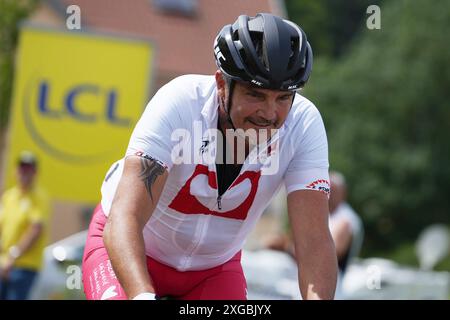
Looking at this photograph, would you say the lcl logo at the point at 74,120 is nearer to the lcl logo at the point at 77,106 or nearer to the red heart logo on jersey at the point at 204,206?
the lcl logo at the point at 77,106

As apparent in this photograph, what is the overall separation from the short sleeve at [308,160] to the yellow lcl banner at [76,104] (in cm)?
939

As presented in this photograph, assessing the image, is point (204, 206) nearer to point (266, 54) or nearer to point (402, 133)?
point (266, 54)

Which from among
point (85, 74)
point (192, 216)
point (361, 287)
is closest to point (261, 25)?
point (192, 216)

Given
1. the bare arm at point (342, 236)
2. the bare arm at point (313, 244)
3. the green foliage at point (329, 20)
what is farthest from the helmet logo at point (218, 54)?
the green foliage at point (329, 20)

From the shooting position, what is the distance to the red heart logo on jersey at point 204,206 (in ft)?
14.2

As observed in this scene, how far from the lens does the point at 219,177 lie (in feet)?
14.3

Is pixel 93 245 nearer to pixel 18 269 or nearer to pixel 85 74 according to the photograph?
pixel 18 269

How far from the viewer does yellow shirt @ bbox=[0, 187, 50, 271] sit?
37.9 ft

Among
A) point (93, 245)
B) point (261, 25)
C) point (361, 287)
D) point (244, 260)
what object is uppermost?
point (261, 25)

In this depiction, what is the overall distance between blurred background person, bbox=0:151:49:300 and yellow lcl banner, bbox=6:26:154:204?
196 centimetres

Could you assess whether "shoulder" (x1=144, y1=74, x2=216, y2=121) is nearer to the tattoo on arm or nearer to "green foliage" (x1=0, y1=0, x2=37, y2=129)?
the tattoo on arm

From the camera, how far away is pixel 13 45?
963 inches

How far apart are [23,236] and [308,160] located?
7.87 m
